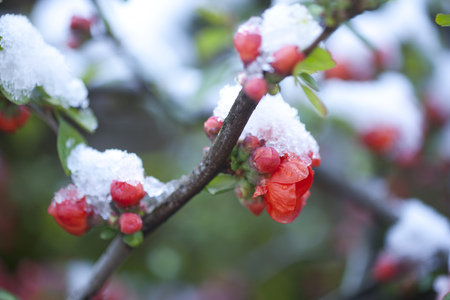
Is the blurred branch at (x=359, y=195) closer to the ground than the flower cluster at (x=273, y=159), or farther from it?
closer to the ground

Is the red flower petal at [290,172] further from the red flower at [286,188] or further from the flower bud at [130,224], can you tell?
the flower bud at [130,224]

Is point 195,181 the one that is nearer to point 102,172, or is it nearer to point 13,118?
point 102,172

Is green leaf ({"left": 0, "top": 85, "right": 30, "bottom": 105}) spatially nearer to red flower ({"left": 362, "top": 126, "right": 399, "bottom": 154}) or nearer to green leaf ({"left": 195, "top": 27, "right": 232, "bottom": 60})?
green leaf ({"left": 195, "top": 27, "right": 232, "bottom": 60})

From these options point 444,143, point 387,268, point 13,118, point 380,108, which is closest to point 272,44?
point 13,118

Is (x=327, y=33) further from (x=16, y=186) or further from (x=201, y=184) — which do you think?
(x=16, y=186)

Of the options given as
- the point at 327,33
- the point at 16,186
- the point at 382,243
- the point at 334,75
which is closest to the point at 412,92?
the point at 334,75

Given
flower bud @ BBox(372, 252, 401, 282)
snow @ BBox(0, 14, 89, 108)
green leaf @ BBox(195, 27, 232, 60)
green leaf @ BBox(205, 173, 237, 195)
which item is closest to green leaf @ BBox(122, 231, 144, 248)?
green leaf @ BBox(205, 173, 237, 195)

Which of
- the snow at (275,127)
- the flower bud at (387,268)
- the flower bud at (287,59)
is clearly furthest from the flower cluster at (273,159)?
the flower bud at (387,268)
